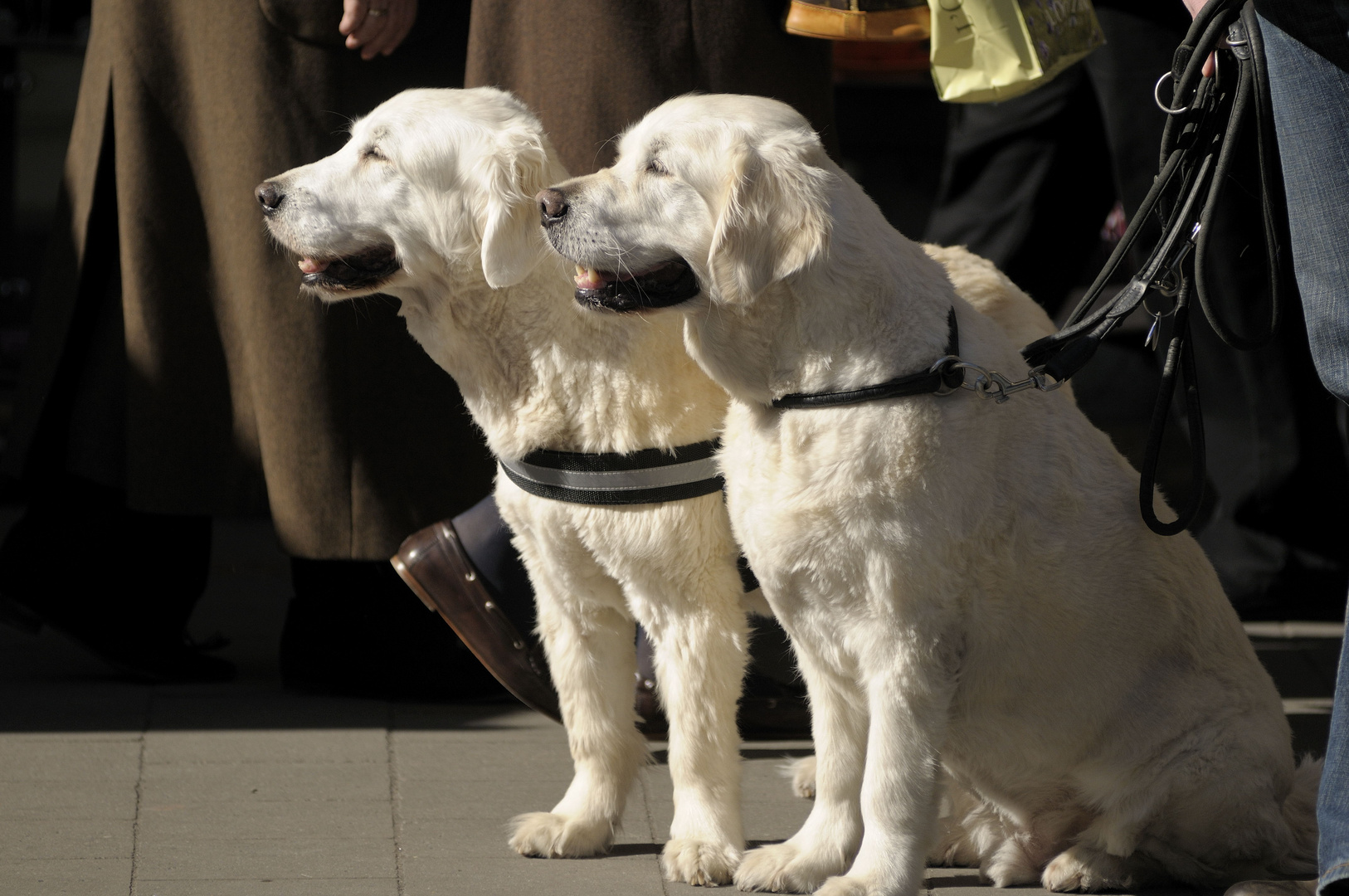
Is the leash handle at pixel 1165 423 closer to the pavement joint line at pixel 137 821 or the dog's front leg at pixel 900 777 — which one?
the dog's front leg at pixel 900 777

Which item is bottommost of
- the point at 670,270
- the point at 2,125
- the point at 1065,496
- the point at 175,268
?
the point at 2,125

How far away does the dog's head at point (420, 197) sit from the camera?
10.2 ft

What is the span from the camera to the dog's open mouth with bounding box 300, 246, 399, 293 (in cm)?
325

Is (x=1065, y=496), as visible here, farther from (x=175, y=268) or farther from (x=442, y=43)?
(x=175, y=268)

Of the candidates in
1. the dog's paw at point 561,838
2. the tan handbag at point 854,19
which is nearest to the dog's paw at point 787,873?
the dog's paw at point 561,838

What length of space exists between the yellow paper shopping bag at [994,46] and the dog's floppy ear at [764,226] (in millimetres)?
821

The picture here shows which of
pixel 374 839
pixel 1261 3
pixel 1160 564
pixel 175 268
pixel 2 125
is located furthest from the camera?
pixel 2 125

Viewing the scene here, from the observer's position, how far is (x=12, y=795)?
11.5 ft

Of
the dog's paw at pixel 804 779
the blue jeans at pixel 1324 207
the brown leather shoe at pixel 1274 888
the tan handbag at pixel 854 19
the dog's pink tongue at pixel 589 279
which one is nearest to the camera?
the blue jeans at pixel 1324 207

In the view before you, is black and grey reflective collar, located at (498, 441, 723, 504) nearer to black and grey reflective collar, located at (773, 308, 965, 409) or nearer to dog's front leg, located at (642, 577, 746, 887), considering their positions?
dog's front leg, located at (642, 577, 746, 887)

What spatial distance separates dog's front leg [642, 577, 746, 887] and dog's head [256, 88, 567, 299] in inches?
30.4

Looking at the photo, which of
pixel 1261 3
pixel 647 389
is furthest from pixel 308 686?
pixel 1261 3

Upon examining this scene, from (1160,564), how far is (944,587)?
476 mm

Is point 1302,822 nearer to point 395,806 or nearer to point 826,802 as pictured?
point 826,802
